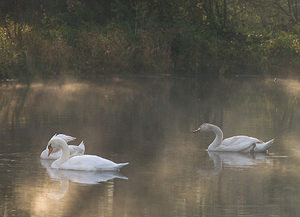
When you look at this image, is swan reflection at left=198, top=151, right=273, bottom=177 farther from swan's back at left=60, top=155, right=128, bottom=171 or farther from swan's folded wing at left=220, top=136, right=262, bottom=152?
swan's back at left=60, top=155, right=128, bottom=171

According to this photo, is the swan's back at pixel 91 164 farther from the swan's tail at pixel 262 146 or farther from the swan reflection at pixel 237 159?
the swan's tail at pixel 262 146

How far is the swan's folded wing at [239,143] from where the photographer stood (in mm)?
14102

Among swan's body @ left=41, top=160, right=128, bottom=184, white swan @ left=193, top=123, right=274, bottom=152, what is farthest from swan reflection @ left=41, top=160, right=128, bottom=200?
white swan @ left=193, top=123, right=274, bottom=152

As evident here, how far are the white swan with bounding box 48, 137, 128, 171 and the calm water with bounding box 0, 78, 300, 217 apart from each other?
0.17 metres

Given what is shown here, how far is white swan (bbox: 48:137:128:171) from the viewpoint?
11.7 m

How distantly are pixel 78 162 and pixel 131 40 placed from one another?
71.4ft

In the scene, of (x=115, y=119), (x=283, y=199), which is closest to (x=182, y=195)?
(x=283, y=199)

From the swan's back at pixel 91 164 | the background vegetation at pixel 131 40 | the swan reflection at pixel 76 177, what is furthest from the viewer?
the background vegetation at pixel 131 40

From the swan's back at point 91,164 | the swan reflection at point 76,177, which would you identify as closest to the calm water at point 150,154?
the swan reflection at point 76,177

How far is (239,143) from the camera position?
14195mm

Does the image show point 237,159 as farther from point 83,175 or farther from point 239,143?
point 83,175

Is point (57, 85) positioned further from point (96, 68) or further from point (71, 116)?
point (71, 116)

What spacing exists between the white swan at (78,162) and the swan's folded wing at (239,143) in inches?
121

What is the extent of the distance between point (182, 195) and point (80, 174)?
207 cm
